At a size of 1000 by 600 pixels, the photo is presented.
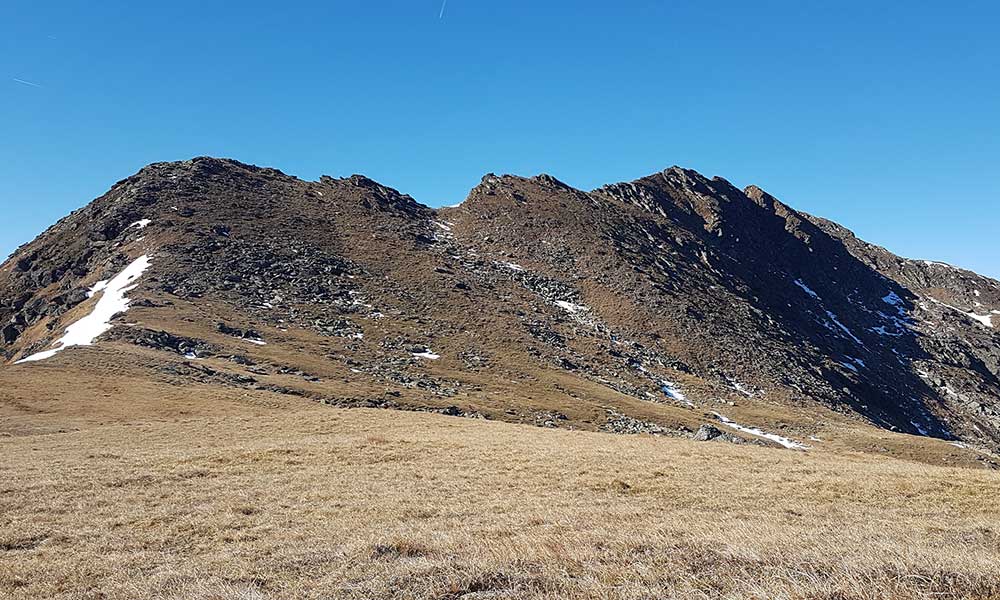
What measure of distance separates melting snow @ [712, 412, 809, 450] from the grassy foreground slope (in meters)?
31.6

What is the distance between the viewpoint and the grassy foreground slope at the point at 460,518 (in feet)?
31.1

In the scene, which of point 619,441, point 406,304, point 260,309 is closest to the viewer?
point 619,441

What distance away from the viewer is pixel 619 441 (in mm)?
38031

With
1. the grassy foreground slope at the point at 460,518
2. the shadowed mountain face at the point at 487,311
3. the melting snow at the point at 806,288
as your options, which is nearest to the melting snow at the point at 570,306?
the shadowed mountain face at the point at 487,311

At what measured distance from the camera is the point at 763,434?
68.3m

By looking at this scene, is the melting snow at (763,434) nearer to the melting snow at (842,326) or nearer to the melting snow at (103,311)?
the melting snow at (103,311)

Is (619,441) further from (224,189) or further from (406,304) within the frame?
(224,189)

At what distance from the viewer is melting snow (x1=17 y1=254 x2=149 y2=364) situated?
196 ft

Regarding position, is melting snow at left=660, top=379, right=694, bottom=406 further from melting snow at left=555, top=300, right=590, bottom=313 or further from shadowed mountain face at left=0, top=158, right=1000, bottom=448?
melting snow at left=555, top=300, right=590, bottom=313

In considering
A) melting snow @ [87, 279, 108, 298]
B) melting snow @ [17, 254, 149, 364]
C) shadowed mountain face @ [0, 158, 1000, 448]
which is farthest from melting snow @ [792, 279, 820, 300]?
melting snow @ [87, 279, 108, 298]

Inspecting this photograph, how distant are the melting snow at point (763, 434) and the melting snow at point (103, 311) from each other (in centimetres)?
7027

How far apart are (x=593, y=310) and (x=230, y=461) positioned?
92.5m

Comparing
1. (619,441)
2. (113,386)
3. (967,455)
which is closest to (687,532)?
(619,441)

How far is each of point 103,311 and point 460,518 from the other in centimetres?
7193
